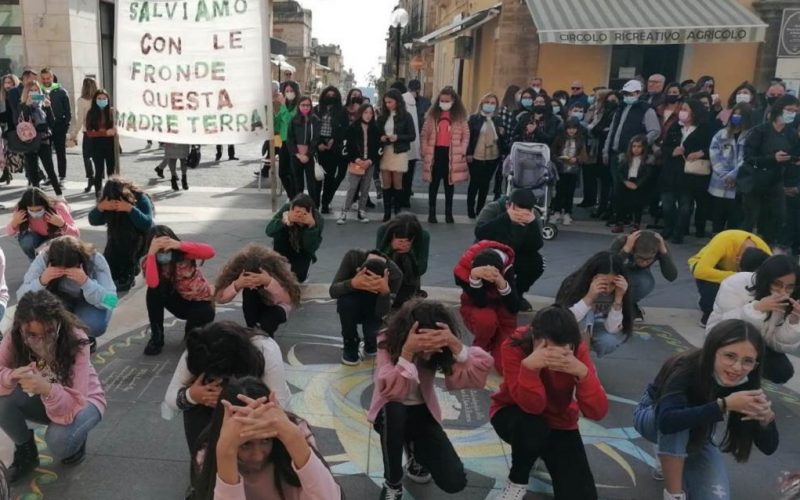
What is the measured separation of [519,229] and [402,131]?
387cm

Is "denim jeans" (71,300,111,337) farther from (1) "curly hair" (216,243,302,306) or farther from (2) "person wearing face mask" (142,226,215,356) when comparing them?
(1) "curly hair" (216,243,302,306)

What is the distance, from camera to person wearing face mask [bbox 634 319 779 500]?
281 cm

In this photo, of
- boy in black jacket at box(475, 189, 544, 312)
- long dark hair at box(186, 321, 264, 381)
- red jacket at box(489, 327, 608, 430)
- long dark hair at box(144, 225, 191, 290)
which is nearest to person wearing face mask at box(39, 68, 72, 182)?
long dark hair at box(144, 225, 191, 290)

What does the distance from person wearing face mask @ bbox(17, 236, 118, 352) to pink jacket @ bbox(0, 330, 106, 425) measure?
0.73 m

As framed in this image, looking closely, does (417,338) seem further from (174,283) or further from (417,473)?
(174,283)

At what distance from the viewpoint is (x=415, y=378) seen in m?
3.02

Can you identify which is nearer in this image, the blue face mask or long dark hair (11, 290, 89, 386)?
long dark hair (11, 290, 89, 386)

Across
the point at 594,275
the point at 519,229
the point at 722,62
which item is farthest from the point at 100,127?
the point at 722,62

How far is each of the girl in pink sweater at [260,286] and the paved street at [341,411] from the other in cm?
35

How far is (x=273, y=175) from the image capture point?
7238mm

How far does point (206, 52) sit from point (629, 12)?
422 inches

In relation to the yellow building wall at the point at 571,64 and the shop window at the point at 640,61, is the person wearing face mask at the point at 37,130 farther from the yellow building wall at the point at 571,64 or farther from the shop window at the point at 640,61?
the shop window at the point at 640,61

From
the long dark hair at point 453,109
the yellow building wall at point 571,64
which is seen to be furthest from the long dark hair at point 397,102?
the yellow building wall at point 571,64

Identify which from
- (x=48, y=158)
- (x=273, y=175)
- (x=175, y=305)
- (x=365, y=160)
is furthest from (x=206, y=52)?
(x=48, y=158)
